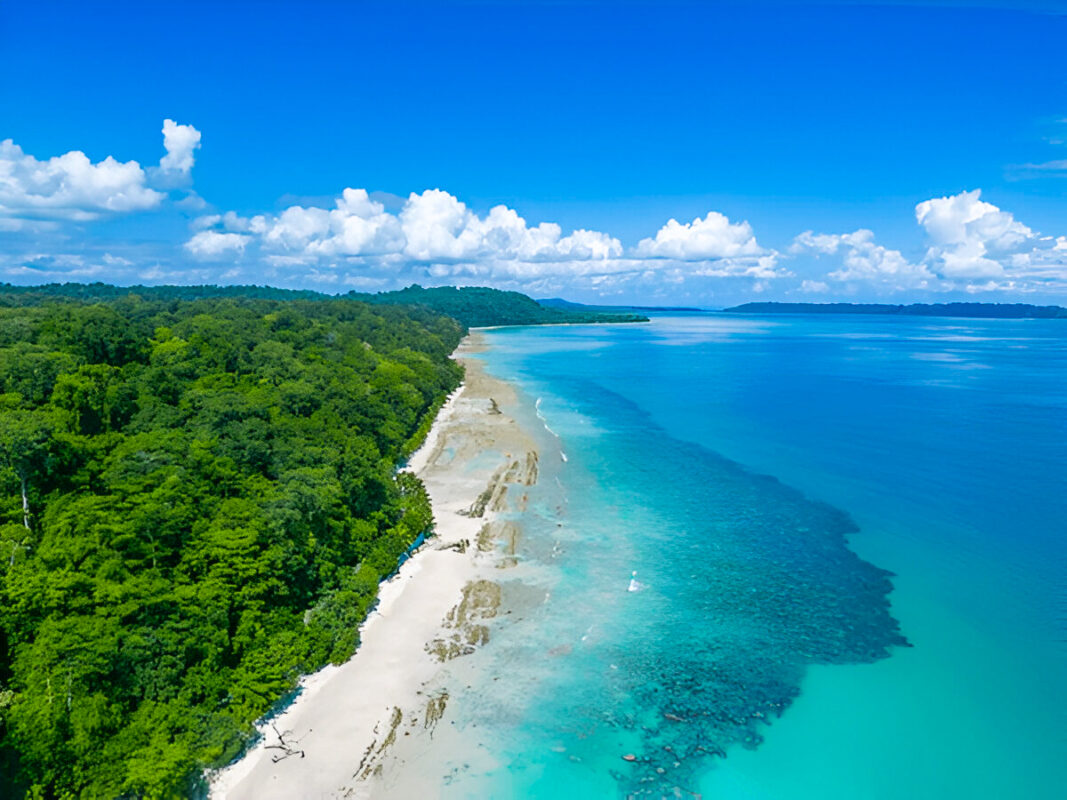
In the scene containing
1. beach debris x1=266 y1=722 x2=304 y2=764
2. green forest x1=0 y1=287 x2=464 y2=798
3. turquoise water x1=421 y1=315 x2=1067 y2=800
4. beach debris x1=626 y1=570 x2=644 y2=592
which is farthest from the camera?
beach debris x1=626 y1=570 x2=644 y2=592

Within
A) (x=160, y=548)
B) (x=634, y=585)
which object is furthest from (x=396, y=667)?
(x=634, y=585)

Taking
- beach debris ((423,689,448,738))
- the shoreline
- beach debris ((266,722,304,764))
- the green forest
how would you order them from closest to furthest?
the green forest, the shoreline, beach debris ((266,722,304,764)), beach debris ((423,689,448,738))

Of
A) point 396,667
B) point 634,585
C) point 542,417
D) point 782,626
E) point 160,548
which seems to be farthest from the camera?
point 542,417

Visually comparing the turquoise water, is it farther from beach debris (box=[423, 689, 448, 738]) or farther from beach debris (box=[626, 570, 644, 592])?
beach debris (box=[423, 689, 448, 738])

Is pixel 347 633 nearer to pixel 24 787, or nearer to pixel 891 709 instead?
pixel 24 787

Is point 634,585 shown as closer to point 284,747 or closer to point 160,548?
point 284,747

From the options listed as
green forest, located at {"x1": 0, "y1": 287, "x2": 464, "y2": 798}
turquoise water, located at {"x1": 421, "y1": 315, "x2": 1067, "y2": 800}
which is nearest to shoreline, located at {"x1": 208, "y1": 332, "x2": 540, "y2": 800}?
green forest, located at {"x1": 0, "y1": 287, "x2": 464, "y2": 798}

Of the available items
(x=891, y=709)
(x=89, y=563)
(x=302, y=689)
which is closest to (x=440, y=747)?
(x=302, y=689)

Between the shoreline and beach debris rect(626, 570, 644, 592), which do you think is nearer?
the shoreline
